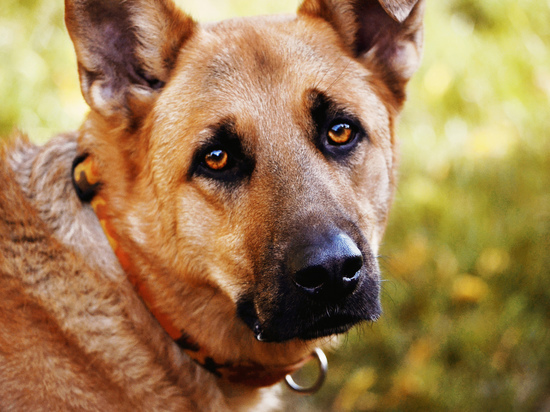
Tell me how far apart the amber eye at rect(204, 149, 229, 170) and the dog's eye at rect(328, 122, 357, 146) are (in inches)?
20.8

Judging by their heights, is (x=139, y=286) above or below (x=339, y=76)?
below

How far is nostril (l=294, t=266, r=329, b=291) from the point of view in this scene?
223 cm

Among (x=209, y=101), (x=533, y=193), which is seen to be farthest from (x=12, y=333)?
(x=533, y=193)

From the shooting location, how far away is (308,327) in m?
2.38

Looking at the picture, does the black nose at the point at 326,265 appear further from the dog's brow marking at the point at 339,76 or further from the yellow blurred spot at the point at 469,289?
the yellow blurred spot at the point at 469,289

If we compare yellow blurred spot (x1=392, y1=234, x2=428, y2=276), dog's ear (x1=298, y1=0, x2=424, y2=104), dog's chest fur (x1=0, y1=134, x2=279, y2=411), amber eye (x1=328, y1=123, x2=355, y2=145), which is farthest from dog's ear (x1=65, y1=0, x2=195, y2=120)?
yellow blurred spot (x1=392, y1=234, x2=428, y2=276)

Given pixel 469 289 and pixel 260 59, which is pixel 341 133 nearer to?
pixel 260 59

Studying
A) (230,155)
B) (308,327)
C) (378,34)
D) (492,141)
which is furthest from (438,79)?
(308,327)

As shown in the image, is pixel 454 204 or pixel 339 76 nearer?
pixel 339 76

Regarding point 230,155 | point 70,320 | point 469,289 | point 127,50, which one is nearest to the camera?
point 70,320

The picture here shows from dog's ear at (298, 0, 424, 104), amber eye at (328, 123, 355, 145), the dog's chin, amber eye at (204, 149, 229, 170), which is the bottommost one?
the dog's chin

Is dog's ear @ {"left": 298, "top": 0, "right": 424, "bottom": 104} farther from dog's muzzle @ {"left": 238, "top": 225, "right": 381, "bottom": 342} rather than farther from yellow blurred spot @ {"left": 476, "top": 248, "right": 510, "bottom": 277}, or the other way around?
yellow blurred spot @ {"left": 476, "top": 248, "right": 510, "bottom": 277}

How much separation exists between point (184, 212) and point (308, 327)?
0.79 metres

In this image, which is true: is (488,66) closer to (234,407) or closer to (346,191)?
(346,191)
